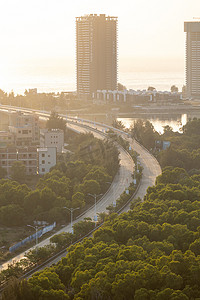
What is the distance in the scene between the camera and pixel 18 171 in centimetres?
3856

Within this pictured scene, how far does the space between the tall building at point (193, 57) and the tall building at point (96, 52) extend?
13.3m

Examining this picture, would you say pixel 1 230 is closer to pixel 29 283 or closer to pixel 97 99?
pixel 29 283

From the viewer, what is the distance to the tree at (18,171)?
127 ft

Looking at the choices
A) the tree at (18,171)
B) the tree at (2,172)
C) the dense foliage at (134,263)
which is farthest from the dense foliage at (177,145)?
Result: the dense foliage at (134,263)

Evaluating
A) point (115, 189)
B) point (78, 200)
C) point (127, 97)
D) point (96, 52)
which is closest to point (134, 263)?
point (78, 200)

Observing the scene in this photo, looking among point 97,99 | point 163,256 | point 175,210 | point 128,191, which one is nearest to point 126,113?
point 97,99

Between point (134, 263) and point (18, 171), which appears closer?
point (134, 263)

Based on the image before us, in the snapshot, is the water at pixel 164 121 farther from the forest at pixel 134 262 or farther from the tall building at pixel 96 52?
the forest at pixel 134 262

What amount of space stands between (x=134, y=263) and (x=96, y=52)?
77810 millimetres

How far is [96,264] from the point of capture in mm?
21922

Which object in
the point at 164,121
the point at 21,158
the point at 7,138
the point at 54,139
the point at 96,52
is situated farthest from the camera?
the point at 96,52

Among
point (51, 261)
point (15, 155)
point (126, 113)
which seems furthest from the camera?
point (126, 113)

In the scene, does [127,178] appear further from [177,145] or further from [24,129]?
[177,145]

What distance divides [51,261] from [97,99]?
72.7m
